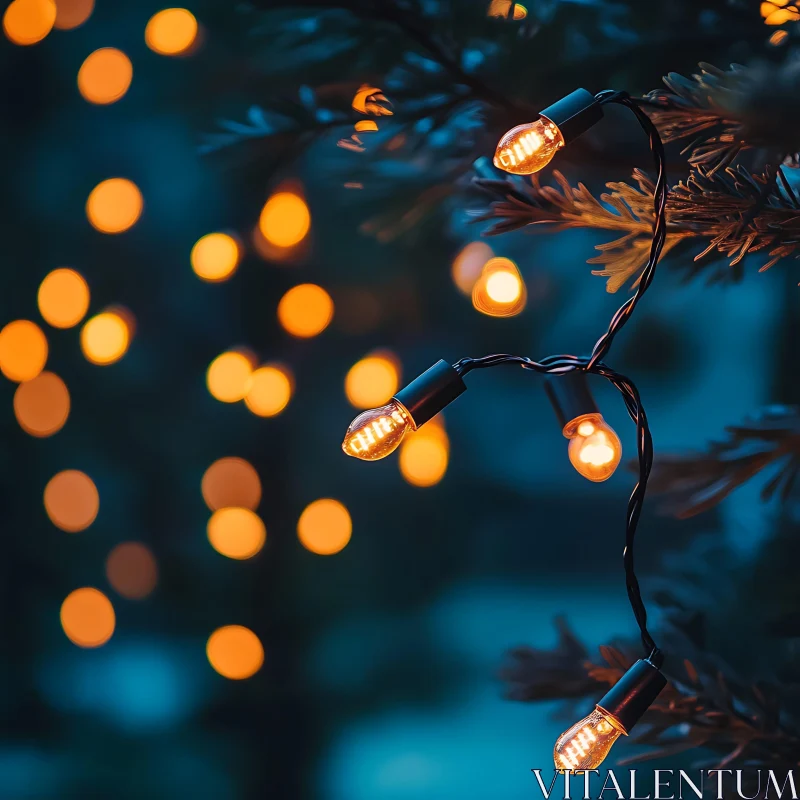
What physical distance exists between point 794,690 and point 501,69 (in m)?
0.57

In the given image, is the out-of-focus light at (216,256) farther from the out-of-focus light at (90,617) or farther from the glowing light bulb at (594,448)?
the glowing light bulb at (594,448)

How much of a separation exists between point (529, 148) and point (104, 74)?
0.74m

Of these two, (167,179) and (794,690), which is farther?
(167,179)

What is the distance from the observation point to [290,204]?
88 cm

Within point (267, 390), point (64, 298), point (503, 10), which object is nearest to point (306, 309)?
point (267, 390)

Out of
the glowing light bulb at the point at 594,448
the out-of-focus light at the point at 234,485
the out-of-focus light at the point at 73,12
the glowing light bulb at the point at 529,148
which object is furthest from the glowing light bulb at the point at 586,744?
the out-of-focus light at the point at 73,12

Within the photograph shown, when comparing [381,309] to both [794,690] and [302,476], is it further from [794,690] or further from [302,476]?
[794,690]

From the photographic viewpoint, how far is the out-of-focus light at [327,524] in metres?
0.91

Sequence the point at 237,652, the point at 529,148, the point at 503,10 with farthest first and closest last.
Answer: the point at 237,652 < the point at 503,10 < the point at 529,148

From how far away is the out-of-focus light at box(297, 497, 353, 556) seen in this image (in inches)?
35.7

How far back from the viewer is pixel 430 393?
0.43m

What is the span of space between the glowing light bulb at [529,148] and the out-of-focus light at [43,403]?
76 centimetres

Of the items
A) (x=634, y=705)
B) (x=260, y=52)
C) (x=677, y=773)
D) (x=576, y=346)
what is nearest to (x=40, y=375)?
(x=260, y=52)

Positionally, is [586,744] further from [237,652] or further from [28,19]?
[28,19]
